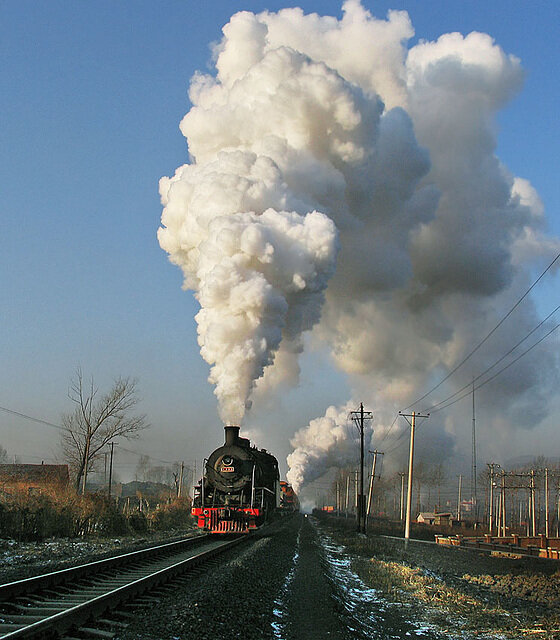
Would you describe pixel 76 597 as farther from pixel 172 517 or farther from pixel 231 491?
pixel 172 517

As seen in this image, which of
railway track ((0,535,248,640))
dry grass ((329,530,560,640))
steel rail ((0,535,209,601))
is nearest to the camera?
railway track ((0,535,248,640))

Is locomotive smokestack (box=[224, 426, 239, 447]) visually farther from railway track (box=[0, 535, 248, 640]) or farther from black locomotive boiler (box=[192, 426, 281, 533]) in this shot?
railway track (box=[0, 535, 248, 640])

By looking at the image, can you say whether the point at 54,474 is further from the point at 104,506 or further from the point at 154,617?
the point at 154,617

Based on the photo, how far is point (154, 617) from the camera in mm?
8891

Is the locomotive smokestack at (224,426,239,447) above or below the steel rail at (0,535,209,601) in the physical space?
above

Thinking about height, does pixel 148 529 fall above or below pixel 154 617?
below

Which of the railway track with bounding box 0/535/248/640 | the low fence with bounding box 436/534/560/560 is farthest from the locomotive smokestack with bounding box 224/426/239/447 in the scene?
the low fence with bounding box 436/534/560/560

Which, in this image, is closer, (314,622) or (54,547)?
(314,622)

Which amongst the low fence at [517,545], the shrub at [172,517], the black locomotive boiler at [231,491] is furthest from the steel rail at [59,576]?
the low fence at [517,545]

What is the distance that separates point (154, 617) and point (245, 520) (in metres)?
17.7

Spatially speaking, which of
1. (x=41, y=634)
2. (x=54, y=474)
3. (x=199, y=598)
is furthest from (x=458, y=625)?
(x=54, y=474)

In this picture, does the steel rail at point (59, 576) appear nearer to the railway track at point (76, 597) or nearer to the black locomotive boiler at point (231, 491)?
the railway track at point (76, 597)

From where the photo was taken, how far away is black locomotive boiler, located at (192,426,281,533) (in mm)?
25984

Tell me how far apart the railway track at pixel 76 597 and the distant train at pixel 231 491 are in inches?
395
